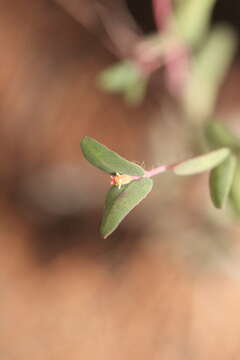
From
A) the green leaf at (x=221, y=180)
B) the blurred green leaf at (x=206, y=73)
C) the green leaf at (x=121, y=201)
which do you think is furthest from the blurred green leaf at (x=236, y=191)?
the blurred green leaf at (x=206, y=73)

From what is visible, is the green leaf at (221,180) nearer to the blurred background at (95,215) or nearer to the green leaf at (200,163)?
the green leaf at (200,163)

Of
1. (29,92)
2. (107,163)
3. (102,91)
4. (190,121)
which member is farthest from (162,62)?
(107,163)

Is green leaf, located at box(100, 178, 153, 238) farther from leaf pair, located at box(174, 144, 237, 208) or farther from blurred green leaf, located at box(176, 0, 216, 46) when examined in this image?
blurred green leaf, located at box(176, 0, 216, 46)

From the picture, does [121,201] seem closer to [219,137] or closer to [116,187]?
[116,187]

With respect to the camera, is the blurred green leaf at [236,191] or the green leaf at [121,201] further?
the blurred green leaf at [236,191]

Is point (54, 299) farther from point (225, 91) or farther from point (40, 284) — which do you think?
point (225, 91)

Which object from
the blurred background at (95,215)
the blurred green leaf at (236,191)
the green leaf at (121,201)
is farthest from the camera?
the blurred background at (95,215)

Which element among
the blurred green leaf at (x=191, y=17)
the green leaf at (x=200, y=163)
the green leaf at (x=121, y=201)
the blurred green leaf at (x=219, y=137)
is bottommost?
the green leaf at (x=121, y=201)
